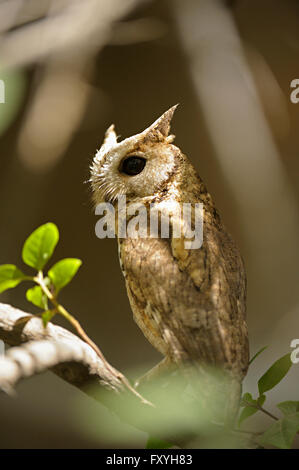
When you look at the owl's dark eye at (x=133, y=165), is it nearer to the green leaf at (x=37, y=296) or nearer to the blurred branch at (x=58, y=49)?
the green leaf at (x=37, y=296)

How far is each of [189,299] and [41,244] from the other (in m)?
0.37

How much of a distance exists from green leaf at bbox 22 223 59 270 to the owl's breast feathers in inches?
10.7

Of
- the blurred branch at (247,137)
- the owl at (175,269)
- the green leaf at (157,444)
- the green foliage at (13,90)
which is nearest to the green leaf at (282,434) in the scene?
the owl at (175,269)

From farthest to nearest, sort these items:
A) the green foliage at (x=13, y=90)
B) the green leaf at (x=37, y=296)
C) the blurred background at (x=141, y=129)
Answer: the blurred background at (x=141, y=129) < the green foliage at (x=13, y=90) < the green leaf at (x=37, y=296)

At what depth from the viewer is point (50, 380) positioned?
6.44 feet

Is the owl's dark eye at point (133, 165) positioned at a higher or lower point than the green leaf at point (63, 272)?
higher

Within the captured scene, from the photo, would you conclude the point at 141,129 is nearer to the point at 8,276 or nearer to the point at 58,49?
the point at 58,49

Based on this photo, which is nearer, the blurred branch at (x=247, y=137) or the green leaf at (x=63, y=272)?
the green leaf at (x=63, y=272)

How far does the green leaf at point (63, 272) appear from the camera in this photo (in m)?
0.77

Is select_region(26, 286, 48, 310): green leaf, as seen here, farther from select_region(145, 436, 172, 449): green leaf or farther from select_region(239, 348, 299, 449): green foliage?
select_region(239, 348, 299, 449): green foliage

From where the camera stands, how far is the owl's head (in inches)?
42.7

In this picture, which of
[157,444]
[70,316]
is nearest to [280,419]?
[157,444]

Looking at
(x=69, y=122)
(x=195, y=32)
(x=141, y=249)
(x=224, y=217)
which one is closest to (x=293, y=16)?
(x=195, y=32)

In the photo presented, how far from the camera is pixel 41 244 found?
782 mm
